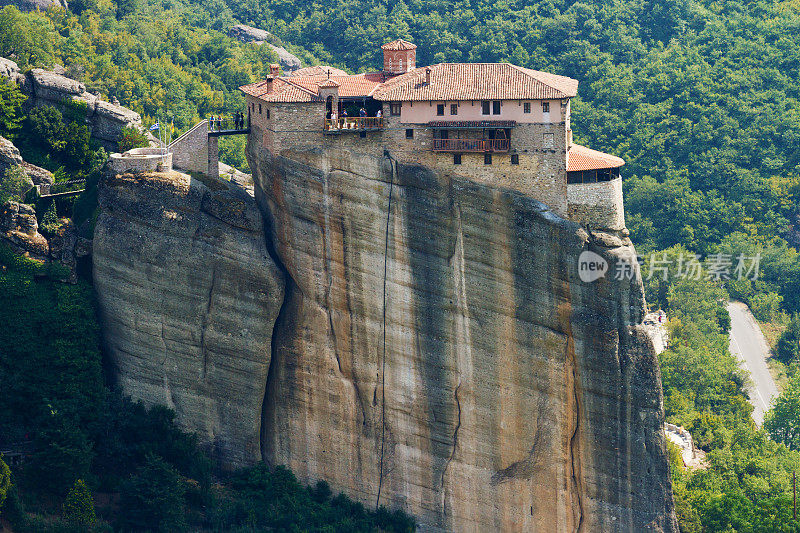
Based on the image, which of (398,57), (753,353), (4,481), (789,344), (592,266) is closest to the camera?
(4,481)

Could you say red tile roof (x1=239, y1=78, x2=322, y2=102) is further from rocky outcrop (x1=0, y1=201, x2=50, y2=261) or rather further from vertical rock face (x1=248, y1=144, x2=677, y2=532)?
rocky outcrop (x1=0, y1=201, x2=50, y2=261)

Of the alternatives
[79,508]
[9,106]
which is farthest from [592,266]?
[9,106]

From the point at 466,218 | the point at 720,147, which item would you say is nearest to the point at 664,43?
the point at 720,147

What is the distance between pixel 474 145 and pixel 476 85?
309 centimetres

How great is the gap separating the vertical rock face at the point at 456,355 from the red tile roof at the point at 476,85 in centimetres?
364

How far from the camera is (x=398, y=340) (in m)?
74.4

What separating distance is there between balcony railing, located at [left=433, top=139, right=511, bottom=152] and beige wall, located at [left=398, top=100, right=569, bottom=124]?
1.22 m

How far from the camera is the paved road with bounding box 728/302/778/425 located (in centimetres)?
11012

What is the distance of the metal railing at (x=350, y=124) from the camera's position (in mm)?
73312

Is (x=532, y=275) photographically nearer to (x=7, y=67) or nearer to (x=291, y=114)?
(x=291, y=114)

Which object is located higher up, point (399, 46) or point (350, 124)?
point (399, 46)

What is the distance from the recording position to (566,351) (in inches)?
2874

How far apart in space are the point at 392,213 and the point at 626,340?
1263cm

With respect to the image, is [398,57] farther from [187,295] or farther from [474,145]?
[187,295]
